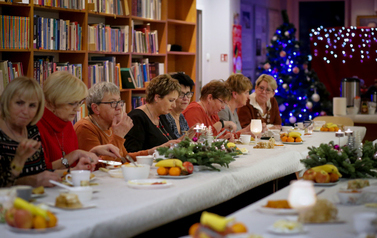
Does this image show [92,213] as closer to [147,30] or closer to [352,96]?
[147,30]

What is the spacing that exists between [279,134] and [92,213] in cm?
260

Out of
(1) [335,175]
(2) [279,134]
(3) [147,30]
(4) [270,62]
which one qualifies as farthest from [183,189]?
(4) [270,62]

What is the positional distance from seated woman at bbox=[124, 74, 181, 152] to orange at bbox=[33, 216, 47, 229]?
72.4 inches

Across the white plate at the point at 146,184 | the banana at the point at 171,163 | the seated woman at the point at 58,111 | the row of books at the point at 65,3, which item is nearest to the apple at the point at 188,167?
the banana at the point at 171,163

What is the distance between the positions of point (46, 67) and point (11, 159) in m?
2.37

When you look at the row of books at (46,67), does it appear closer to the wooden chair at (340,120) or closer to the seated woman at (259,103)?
the seated woman at (259,103)

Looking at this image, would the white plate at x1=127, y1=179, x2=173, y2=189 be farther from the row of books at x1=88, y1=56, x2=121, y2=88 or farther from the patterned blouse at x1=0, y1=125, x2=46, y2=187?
the row of books at x1=88, y1=56, x2=121, y2=88

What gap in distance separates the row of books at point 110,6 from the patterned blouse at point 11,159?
2634 mm

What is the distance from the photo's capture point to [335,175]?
2252 millimetres

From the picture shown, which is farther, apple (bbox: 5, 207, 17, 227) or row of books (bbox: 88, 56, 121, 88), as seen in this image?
row of books (bbox: 88, 56, 121, 88)

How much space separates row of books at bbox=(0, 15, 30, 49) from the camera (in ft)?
13.4

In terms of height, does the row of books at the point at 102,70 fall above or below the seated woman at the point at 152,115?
above

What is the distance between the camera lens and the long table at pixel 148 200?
5.15ft

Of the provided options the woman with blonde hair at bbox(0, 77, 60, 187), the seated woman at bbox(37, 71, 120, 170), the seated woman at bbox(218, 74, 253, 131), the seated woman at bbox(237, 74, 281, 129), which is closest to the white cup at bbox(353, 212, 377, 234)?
the woman with blonde hair at bbox(0, 77, 60, 187)
